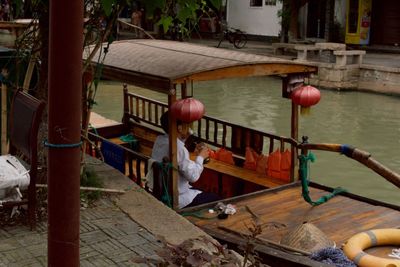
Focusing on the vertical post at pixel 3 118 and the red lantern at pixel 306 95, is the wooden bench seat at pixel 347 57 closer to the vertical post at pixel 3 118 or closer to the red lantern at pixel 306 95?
the red lantern at pixel 306 95

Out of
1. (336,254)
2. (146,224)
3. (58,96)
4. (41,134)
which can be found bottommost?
(336,254)

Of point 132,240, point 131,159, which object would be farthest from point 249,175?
point 132,240

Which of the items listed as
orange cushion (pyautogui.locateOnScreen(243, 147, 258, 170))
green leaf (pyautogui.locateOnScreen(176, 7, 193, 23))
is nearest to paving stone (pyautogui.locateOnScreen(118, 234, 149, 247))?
green leaf (pyautogui.locateOnScreen(176, 7, 193, 23))

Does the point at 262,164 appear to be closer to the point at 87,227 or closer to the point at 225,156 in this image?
the point at 225,156

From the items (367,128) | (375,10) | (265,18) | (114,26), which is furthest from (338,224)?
(265,18)

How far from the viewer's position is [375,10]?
79.3 ft

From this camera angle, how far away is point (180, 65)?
5352 millimetres

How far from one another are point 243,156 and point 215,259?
15.7ft

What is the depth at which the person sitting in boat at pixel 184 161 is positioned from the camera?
17.5ft

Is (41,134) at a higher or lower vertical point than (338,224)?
higher

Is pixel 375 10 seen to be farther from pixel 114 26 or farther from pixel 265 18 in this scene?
pixel 114 26

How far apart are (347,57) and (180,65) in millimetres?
13768

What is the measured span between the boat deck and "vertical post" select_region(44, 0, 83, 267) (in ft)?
10.4

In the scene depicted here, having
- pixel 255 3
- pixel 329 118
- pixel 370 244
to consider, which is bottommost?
pixel 329 118
